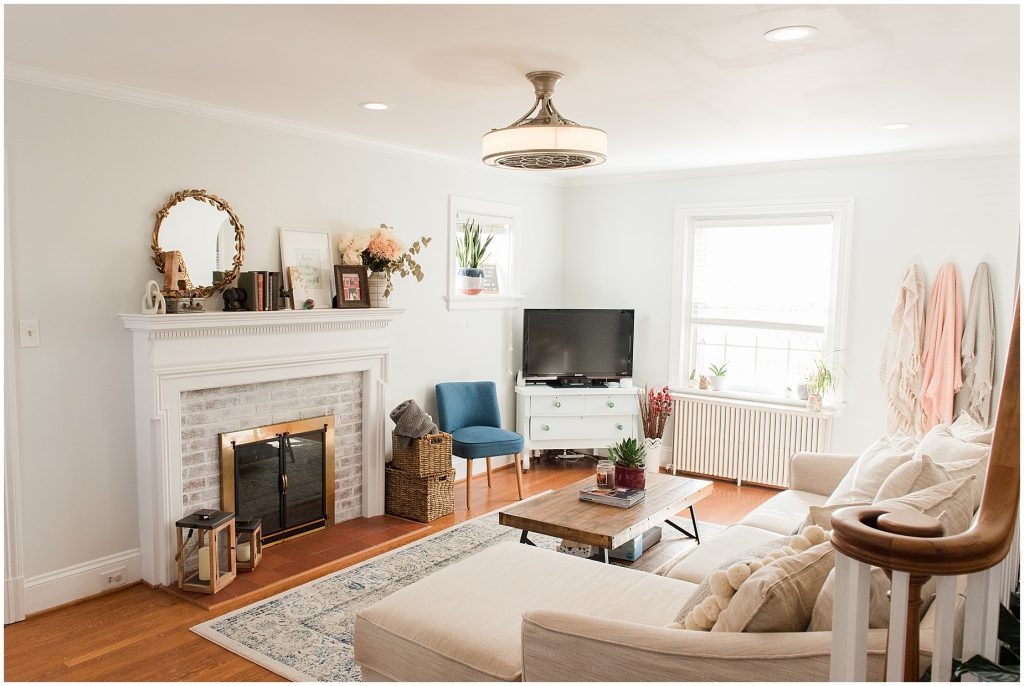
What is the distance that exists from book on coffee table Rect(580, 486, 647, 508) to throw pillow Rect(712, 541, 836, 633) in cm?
194

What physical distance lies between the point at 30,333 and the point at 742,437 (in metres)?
4.76

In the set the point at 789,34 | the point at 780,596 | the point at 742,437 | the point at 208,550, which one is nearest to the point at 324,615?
the point at 208,550

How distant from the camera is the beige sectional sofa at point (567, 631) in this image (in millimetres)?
1752

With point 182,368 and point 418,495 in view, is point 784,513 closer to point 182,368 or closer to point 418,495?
point 418,495

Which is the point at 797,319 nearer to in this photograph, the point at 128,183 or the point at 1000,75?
the point at 1000,75

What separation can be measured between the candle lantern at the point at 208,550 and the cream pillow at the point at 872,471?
2801 millimetres

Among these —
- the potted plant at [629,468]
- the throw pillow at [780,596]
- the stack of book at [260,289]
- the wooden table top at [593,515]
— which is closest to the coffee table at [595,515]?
the wooden table top at [593,515]

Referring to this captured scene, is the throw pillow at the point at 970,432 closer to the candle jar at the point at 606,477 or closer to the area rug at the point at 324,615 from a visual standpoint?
the candle jar at the point at 606,477

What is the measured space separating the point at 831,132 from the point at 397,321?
9.85ft

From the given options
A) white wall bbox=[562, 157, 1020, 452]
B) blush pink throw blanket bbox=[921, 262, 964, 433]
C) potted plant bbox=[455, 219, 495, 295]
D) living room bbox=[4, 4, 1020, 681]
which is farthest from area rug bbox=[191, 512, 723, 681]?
blush pink throw blanket bbox=[921, 262, 964, 433]

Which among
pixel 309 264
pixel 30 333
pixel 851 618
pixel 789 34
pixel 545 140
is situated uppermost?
pixel 789 34

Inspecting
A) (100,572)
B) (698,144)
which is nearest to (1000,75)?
(698,144)

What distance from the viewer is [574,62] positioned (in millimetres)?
2939

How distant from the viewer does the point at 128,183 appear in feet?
11.9
